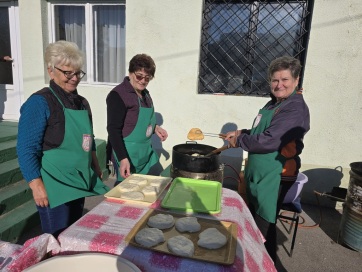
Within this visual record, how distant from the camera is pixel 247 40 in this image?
4.08m

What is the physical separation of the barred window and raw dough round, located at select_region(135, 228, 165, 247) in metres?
3.39

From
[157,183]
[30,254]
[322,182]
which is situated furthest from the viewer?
[322,182]

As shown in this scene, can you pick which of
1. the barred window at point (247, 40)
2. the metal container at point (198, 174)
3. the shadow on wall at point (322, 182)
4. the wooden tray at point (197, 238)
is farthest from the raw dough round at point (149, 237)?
the shadow on wall at point (322, 182)

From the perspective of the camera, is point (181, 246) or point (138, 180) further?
point (138, 180)

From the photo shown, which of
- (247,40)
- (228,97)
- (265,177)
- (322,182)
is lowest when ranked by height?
(322,182)

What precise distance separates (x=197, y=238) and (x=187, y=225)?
0.09 meters

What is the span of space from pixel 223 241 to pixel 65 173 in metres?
1.07

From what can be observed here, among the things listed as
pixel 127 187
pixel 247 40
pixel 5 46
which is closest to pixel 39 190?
pixel 127 187

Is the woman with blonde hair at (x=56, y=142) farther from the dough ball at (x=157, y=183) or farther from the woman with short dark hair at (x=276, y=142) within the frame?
the woman with short dark hair at (x=276, y=142)

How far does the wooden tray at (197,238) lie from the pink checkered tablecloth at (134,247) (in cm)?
2

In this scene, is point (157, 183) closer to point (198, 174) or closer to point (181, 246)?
point (198, 174)

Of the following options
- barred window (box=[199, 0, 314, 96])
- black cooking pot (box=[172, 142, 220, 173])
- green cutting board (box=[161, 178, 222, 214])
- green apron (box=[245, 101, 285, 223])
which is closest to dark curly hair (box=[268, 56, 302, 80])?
green apron (box=[245, 101, 285, 223])

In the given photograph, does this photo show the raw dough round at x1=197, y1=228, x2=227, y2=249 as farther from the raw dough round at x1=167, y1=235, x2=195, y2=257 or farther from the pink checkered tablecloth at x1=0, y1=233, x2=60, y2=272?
the pink checkered tablecloth at x1=0, y1=233, x2=60, y2=272

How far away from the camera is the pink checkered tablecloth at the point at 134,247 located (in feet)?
3.39
